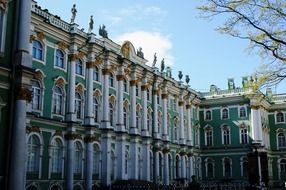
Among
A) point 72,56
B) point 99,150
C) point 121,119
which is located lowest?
point 99,150

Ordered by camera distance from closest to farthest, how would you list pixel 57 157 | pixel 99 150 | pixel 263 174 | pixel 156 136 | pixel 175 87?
pixel 263 174
pixel 57 157
pixel 99 150
pixel 156 136
pixel 175 87

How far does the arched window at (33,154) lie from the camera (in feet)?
91.2

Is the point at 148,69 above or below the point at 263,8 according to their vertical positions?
above

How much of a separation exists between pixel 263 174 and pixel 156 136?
2302 centimetres

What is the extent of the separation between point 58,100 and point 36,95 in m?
2.42

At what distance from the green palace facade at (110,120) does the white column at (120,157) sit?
0.09 metres

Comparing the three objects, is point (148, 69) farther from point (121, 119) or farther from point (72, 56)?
point (72, 56)

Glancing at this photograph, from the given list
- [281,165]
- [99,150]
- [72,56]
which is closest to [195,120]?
[281,165]

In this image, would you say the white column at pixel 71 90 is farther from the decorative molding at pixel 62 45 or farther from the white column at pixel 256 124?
the white column at pixel 256 124

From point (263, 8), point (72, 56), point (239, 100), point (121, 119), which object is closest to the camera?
point (263, 8)

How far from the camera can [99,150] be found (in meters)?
34.6

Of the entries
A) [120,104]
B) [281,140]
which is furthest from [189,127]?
[120,104]

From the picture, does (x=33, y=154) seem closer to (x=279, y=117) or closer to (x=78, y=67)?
(x=78, y=67)

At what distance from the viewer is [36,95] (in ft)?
95.4
